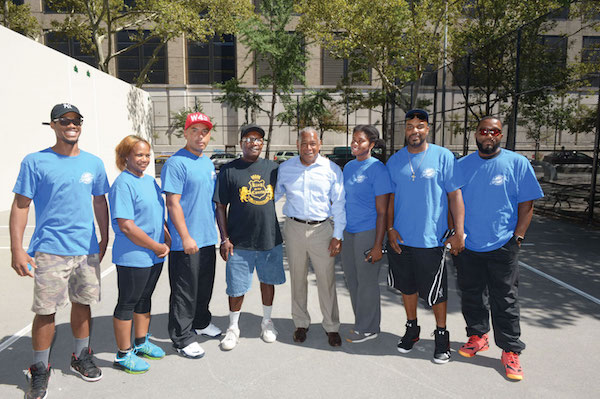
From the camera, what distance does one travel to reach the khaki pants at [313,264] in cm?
397

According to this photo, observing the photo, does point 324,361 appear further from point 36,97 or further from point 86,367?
point 36,97

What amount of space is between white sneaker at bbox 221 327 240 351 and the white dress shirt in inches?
49.1

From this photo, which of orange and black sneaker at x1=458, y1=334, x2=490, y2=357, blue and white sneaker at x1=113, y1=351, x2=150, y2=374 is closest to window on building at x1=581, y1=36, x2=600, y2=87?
orange and black sneaker at x1=458, y1=334, x2=490, y2=357

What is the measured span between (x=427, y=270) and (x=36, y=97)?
12.9 metres

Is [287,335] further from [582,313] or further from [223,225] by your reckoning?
[582,313]

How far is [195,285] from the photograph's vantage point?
3768 mm

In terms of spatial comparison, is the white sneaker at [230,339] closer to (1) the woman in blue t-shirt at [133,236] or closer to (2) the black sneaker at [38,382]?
(1) the woman in blue t-shirt at [133,236]

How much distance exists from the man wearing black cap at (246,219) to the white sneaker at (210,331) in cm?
21

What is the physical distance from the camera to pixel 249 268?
13.3 ft

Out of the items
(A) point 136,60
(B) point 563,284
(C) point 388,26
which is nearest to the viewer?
(B) point 563,284

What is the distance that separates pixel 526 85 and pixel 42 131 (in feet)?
45.3

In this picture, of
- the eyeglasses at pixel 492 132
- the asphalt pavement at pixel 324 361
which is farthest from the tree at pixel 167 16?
the eyeglasses at pixel 492 132

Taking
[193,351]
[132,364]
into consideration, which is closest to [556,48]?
[193,351]

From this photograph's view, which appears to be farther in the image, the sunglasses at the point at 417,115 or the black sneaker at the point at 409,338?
the black sneaker at the point at 409,338
